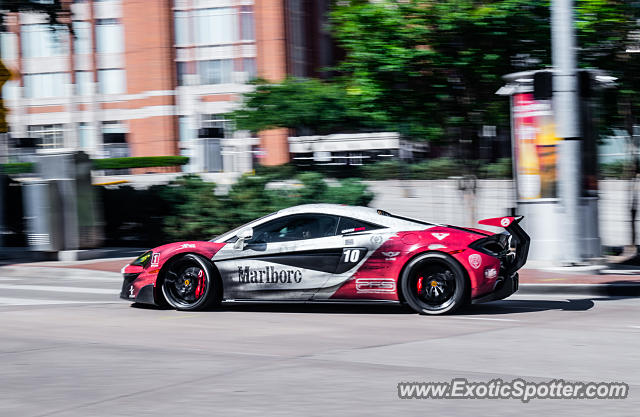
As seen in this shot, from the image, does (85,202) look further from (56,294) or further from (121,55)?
(121,55)

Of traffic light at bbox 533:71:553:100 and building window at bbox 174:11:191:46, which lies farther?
building window at bbox 174:11:191:46

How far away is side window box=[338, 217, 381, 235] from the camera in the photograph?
9734 mm

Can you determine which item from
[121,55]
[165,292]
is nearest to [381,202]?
[165,292]

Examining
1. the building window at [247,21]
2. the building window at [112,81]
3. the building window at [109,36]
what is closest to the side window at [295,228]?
the building window at [247,21]

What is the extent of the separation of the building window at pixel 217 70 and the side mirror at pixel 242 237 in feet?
124

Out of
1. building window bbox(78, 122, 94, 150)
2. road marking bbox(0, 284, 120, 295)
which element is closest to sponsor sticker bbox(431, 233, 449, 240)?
road marking bbox(0, 284, 120, 295)

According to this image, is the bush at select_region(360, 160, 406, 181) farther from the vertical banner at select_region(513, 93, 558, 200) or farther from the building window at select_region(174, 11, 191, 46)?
the building window at select_region(174, 11, 191, 46)

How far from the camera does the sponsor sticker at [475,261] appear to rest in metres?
9.30

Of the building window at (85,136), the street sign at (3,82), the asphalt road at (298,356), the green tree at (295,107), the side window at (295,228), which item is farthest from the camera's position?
the building window at (85,136)

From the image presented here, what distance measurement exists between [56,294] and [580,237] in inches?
→ 319

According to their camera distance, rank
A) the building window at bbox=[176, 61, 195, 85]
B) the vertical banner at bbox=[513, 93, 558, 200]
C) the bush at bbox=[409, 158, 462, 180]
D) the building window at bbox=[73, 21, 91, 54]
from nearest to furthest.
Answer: the vertical banner at bbox=[513, 93, 558, 200]
the bush at bbox=[409, 158, 462, 180]
the building window at bbox=[176, 61, 195, 85]
the building window at bbox=[73, 21, 91, 54]

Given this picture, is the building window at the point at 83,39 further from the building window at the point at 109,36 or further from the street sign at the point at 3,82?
the street sign at the point at 3,82

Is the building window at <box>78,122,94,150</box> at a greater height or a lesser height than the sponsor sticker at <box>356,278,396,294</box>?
greater

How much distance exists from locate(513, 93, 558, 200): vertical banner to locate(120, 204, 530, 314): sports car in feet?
18.5
